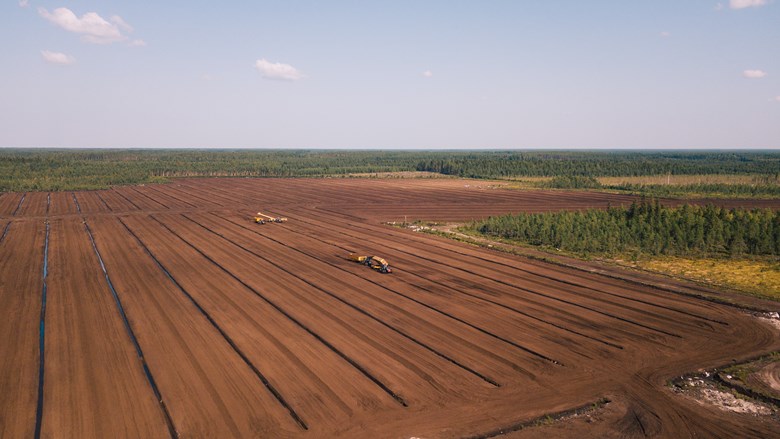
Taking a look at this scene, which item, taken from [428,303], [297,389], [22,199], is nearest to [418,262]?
A: [428,303]

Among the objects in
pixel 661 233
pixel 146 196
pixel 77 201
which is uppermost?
pixel 146 196

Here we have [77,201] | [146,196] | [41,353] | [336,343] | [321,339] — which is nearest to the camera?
[41,353]

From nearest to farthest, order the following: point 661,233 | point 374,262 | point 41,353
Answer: point 41,353 → point 374,262 → point 661,233

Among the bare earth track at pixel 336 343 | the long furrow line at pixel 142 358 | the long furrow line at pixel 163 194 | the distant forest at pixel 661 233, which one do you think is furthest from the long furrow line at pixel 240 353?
the long furrow line at pixel 163 194

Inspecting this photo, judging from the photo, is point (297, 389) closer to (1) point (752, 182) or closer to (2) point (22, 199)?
(2) point (22, 199)

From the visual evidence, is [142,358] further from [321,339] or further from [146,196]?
[146,196]

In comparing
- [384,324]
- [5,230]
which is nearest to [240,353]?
[384,324]
